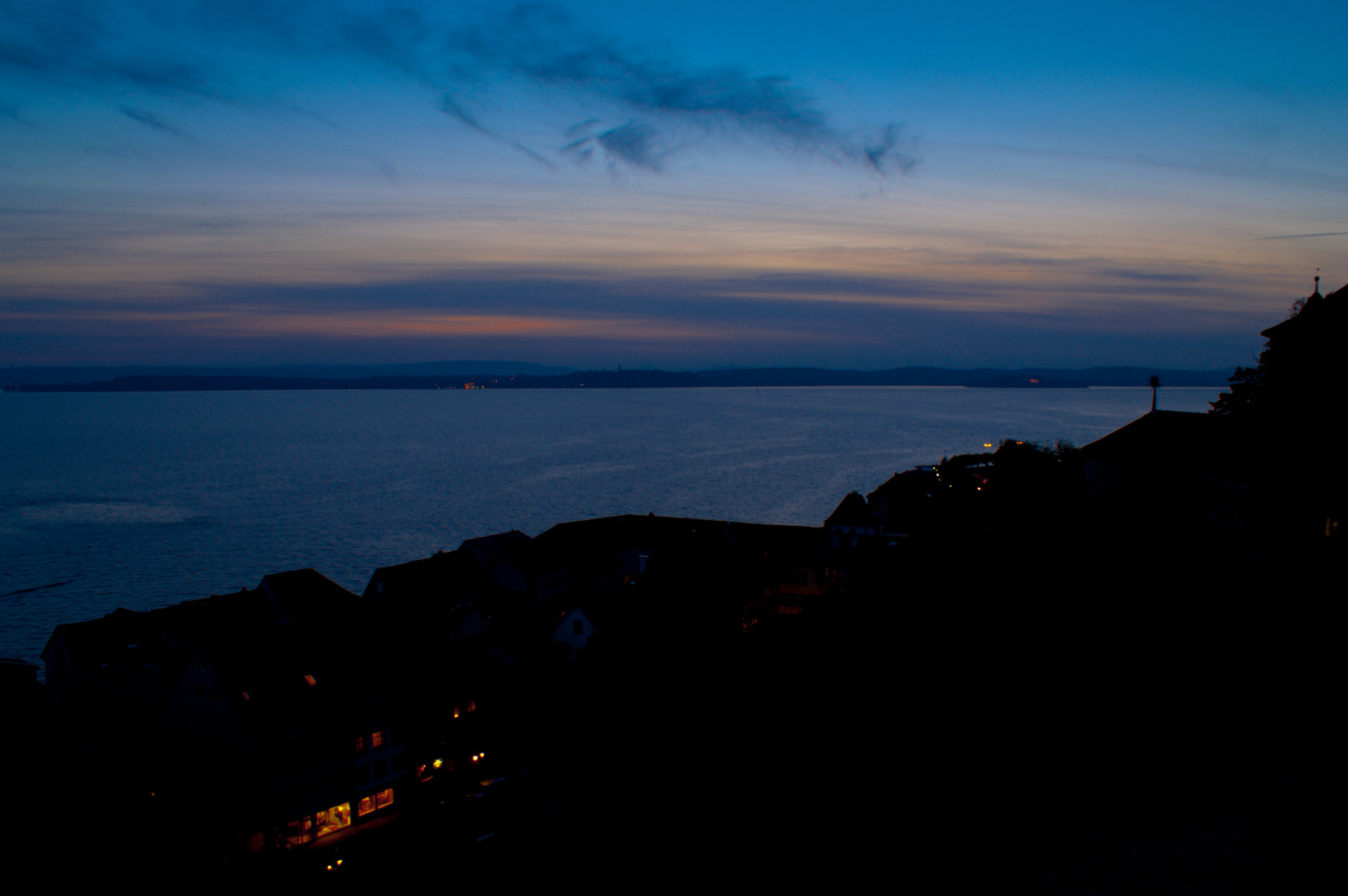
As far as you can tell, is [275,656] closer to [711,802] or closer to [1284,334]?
[711,802]

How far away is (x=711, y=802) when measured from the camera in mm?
14023

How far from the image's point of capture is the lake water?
58.5 metres

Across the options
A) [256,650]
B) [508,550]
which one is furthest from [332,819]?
[508,550]

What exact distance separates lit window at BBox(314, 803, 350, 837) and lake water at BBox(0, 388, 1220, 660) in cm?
2758

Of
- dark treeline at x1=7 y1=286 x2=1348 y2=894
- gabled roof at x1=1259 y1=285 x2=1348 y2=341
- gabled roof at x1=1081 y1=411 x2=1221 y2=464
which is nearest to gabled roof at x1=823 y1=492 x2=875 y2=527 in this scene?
dark treeline at x1=7 y1=286 x2=1348 y2=894

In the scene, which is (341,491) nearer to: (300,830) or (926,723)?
(300,830)

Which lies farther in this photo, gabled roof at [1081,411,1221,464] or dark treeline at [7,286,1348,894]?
gabled roof at [1081,411,1221,464]

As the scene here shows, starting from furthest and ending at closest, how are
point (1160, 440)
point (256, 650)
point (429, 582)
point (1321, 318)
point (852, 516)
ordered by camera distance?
point (852, 516)
point (429, 582)
point (256, 650)
point (1160, 440)
point (1321, 318)

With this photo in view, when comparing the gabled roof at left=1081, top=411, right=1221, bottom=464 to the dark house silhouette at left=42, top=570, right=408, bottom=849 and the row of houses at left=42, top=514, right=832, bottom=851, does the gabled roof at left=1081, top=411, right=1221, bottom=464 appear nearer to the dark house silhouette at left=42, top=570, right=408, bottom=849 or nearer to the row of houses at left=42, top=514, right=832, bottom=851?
the row of houses at left=42, top=514, right=832, bottom=851

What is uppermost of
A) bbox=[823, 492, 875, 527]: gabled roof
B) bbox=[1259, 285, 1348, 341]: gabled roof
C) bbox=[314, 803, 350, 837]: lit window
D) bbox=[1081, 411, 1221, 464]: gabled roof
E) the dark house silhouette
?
bbox=[1259, 285, 1348, 341]: gabled roof

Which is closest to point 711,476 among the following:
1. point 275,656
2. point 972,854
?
point 275,656

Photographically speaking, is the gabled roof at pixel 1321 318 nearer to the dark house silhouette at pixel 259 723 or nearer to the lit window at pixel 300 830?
the dark house silhouette at pixel 259 723

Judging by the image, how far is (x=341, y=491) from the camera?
94.4m

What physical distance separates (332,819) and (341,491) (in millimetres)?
76672
